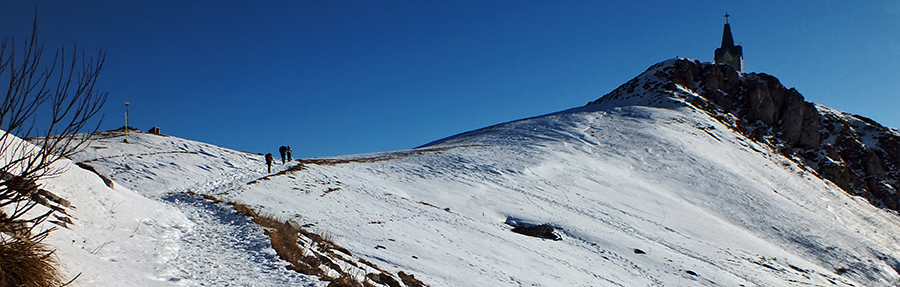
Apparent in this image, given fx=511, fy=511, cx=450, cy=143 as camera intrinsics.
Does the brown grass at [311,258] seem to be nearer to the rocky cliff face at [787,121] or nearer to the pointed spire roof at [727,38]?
the rocky cliff face at [787,121]

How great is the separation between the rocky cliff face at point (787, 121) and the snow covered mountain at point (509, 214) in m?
2.89

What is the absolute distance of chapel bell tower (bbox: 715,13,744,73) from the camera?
101000 millimetres

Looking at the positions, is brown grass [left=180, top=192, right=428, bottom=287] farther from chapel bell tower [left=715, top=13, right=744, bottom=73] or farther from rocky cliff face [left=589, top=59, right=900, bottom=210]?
chapel bell tower [left=715, top=13, right=744, bottom=73]

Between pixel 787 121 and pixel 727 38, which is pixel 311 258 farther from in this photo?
pixel 727 38

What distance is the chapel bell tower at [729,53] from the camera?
10100cm

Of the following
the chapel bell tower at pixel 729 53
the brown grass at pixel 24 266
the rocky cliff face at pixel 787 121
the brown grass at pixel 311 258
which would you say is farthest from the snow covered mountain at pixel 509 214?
the chapel bell tower at pixel 729 53

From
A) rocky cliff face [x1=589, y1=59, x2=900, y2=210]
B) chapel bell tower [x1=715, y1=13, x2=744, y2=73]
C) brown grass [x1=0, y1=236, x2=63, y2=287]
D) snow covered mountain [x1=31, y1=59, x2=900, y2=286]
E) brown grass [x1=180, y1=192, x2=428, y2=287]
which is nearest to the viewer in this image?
brown grass [x1=0, y1=236, x2=63, y2=287]

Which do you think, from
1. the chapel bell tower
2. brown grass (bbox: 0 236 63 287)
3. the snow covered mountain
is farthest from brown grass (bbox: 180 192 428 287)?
the chapel bell tower

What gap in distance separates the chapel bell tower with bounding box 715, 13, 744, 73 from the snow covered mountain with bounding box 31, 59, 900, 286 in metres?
46.7

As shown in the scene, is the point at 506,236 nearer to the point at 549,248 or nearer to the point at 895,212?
the point at 549,248

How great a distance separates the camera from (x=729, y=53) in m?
102

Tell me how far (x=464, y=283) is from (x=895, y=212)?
6265cm

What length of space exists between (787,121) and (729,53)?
128 ft

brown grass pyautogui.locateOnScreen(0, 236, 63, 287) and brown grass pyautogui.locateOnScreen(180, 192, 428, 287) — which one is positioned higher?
brown grass pyautogui.locateOnScreen(0, 236, 63, 287)
